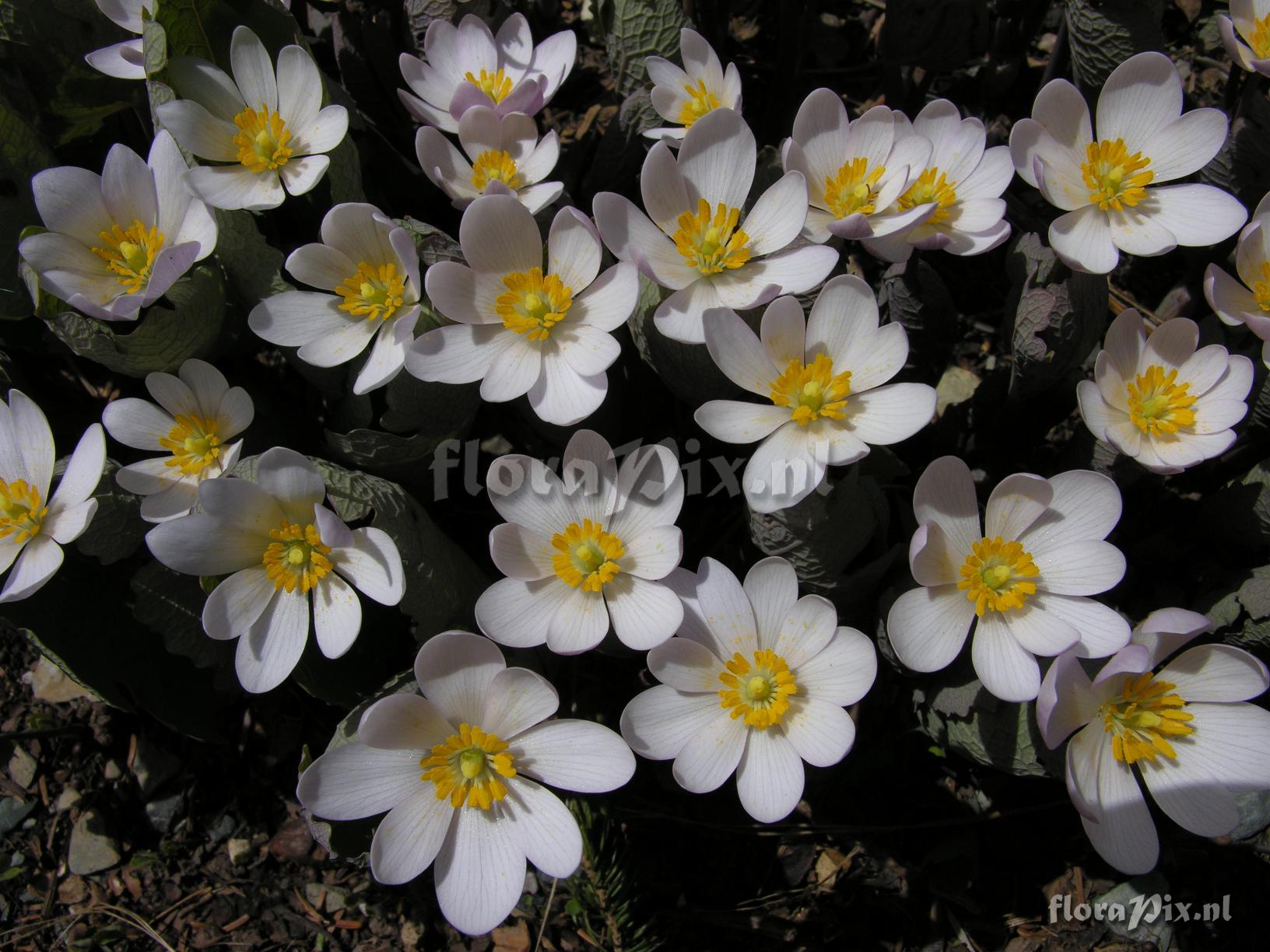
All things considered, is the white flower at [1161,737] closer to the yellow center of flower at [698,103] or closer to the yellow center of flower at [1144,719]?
the yellow center of flower at [1144,719]

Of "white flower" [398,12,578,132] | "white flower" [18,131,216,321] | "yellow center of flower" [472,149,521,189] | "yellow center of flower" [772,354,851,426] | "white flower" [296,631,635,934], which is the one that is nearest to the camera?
"white flower" [296,631,635,934]

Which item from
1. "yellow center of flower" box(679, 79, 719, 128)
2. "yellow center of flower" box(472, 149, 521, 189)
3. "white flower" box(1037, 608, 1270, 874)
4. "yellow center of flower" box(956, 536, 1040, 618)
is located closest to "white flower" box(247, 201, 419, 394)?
"yellow center of flower" box(472, 149, 521, 189)

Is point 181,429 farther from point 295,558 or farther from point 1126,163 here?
point 1126,163

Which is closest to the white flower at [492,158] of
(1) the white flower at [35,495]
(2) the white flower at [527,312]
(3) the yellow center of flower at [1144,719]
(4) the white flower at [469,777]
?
(2) the white flower at [527,312]

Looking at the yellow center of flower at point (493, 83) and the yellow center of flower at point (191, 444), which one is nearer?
the yellow center of flower at point (191, 444)

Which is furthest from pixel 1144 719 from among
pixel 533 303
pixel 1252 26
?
pixel 1252 26

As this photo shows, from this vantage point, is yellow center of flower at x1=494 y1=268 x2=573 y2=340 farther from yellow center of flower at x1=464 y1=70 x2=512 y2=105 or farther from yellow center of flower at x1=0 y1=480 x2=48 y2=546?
yellow center of flower at x1=0 y1=480 x2=48 y2=546
